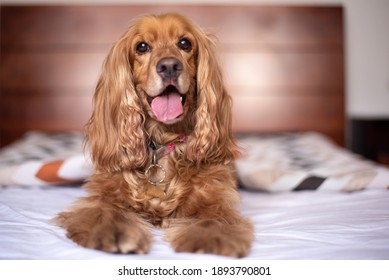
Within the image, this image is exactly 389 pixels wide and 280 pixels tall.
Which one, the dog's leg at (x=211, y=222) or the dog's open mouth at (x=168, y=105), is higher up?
the dog's open mouth at (x=168, y=105)

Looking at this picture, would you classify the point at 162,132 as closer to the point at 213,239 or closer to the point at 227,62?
the point at 213,239

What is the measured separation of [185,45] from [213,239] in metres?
0.77

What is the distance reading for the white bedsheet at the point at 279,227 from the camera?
3.44ft

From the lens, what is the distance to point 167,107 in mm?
1405

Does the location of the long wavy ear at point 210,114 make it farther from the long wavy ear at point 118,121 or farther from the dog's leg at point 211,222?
the long wavy ear at point 118,121

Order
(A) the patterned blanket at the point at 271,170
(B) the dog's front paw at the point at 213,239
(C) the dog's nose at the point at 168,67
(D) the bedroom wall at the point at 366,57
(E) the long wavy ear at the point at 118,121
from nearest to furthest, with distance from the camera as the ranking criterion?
(B) the dog's front paw at the point at 213,239, (C) the dog's nose at the point at 168,67, (E) the long wavy ear at the point at 118,121, (A) the patterned blanket at the point at 271,170, (D) the bedroom wall at the point at 366,57

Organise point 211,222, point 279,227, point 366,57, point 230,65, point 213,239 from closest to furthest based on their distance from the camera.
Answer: point 213,239 < point 211,222 < point 279,227 < point 230,65 < point 366,57

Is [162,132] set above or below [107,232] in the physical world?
above

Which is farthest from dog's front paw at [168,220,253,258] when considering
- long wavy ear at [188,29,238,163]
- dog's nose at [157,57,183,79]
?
dog's nose at [157,57,183,79]

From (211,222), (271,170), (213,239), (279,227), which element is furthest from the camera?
(271,170)

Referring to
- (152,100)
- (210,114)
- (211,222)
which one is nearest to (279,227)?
(211,222)

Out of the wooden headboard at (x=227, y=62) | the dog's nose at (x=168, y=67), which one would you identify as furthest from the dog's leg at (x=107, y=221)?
the wooden headboard at (x=227, y=62)

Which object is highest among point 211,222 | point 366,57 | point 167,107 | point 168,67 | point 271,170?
point 168,67

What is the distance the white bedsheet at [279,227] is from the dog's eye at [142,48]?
2.10 ft
